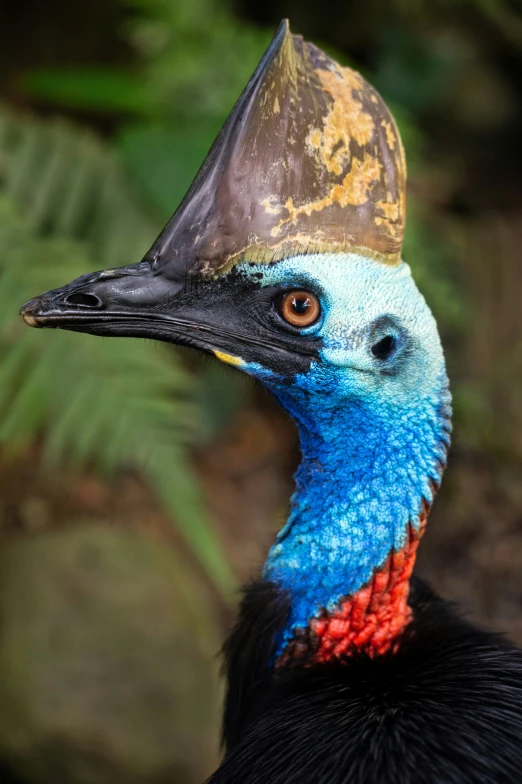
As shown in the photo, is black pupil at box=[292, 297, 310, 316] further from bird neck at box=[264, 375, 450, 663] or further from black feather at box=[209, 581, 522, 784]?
black feather at box=[209, 581, 522, 784]

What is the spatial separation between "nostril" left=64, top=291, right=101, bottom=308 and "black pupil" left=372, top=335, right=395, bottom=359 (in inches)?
14.2

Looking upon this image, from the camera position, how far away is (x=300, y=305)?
3.90ft

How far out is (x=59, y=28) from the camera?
10.5 ft

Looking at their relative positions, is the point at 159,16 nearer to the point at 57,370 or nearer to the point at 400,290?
the point at 57,370

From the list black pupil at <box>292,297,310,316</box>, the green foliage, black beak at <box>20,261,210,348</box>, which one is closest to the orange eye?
black pupil at <box>292,297,310,316</box>

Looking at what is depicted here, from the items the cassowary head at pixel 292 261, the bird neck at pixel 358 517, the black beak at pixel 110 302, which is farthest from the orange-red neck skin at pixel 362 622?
the black beak at pixel 110 302

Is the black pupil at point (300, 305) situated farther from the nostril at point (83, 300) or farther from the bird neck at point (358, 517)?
the nostril at point (83, 300)

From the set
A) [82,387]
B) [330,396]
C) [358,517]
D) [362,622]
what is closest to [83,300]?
[330,396]

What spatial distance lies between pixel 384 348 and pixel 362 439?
0.13 meters

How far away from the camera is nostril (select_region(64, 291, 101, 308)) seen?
3.83ft

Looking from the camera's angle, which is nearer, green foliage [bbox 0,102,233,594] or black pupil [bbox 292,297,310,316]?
black pupil [bbox 292,297,310,316]

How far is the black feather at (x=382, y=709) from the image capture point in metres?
1.08

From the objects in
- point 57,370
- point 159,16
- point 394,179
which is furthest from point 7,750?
point 159,16

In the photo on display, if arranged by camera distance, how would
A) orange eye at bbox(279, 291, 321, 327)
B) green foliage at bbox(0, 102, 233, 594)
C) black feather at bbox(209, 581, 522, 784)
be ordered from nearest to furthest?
1. black feather at bbox(209, 581, 522, 784)
2. orange eye at bbox(279, 291, 321, 327)
3. green foliage at bbox(0, 102, 233, 594)
